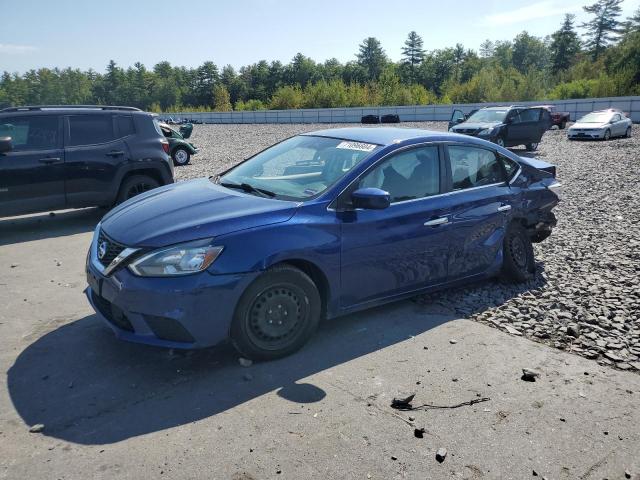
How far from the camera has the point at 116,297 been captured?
12.7 ft

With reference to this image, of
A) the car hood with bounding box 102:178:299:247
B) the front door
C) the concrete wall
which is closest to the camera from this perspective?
the car hood with bounding box 102:178:299:247

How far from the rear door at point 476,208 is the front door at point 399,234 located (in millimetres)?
152

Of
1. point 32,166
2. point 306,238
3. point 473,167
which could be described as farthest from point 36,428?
point 32,166

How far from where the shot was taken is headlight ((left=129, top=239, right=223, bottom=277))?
149 inches

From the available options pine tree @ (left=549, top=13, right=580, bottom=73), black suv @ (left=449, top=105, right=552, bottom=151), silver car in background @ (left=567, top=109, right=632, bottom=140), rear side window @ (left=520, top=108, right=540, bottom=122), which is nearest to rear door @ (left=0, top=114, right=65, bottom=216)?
black suv @ (left=449, top=105, right=552, bottom=151)

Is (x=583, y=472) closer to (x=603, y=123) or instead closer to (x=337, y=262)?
(x=337, y=262)

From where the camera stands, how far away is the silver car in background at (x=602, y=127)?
81.3 feet

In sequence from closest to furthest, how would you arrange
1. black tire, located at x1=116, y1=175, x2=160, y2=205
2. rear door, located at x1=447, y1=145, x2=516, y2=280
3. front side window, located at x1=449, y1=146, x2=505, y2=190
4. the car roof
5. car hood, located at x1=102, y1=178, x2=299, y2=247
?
car hood, located at x1=102, y1=178, x2=299, y2=247, the car roof, rear door, located at x1=447, y1=145, x2=516, y2=280, front side window, located at x1=449, y1=146, x2=505, y2=190, black tire, located at x1=116, y1=175, x2=160, y2=205

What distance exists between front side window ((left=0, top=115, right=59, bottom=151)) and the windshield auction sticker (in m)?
5.46

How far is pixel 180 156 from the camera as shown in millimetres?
17922

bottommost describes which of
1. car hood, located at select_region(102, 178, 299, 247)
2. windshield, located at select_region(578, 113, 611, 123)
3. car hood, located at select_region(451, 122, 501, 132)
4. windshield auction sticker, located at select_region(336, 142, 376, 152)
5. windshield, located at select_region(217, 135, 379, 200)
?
windshield, located at select_region(578, 113, 611, 123)

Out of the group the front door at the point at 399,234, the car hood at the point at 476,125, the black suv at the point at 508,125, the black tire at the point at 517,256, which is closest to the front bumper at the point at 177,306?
the front door at the point at 399,234

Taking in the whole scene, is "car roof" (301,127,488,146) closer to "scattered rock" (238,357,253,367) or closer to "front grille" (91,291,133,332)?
"scattered rock" (238,357,253,367)

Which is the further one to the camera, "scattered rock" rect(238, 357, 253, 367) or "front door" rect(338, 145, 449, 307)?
"front door" rect(338, 145, 449, 307)
